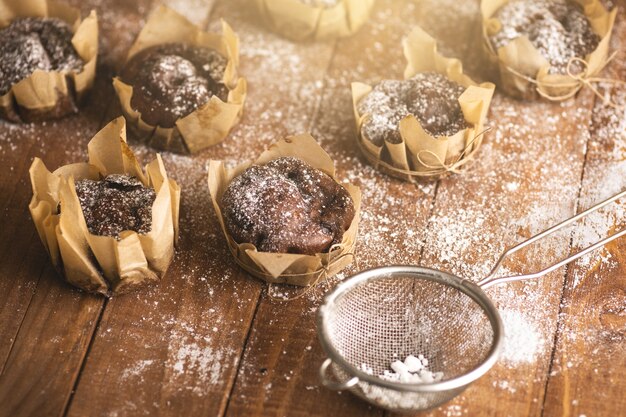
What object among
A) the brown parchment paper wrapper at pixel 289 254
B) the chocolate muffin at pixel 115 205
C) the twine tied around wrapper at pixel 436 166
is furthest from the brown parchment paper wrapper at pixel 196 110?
the twine tied around wrapper at pixel 436 166

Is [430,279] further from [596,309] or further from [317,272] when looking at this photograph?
[596,309]

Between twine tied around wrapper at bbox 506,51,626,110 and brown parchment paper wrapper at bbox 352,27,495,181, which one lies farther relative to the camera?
twine tied around wrapper at bbox 506,51,626,110

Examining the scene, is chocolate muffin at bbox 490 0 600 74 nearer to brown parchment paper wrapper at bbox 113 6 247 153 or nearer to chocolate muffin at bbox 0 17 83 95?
brown parchment paper wrapper at bbox 113 6 247 153

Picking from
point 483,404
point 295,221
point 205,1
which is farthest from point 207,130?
point 483,404

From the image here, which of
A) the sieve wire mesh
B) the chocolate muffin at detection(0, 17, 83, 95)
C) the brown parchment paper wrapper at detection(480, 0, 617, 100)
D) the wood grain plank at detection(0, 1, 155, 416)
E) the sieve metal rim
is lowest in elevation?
the wood grain plank at detection(0, 1, 155, 416)

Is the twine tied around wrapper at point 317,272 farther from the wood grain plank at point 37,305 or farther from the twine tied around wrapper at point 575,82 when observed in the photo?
the twine tied around wrapper at point 575,82

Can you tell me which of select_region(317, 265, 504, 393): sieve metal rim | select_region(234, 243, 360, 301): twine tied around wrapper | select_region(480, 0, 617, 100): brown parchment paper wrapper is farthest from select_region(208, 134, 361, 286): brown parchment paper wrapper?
select_region(480, 0, 617, 100): brown parchment paper wrapper
